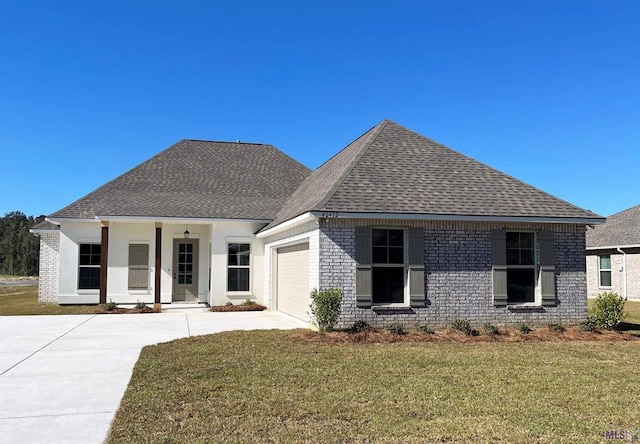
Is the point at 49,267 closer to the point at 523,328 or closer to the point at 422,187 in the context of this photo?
the point at 422,187

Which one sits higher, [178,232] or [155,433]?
[178,232]

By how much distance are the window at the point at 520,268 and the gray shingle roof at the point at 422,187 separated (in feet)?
2.35

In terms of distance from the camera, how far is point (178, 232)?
62.5 feet

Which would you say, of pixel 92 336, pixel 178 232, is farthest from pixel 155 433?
pixel 178 232

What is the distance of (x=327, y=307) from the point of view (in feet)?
35.9

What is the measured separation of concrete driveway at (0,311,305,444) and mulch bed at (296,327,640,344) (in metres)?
2.35

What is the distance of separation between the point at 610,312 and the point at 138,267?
1526cm

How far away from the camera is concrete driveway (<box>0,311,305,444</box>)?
5.08 metres

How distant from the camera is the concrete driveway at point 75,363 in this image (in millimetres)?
5082

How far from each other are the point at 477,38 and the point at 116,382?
49.8ft

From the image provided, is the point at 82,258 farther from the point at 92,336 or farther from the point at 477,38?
the point at 477,38

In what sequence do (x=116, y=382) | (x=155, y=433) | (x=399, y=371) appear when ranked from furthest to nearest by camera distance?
(x=399, y=371)
(x=116, y=382)
(x=155, y=433)

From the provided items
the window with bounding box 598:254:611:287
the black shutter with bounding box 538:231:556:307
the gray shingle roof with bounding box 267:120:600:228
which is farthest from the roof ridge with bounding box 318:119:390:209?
the window with bounding box 598:254:611:287

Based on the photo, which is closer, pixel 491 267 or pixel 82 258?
pixel 491 267
